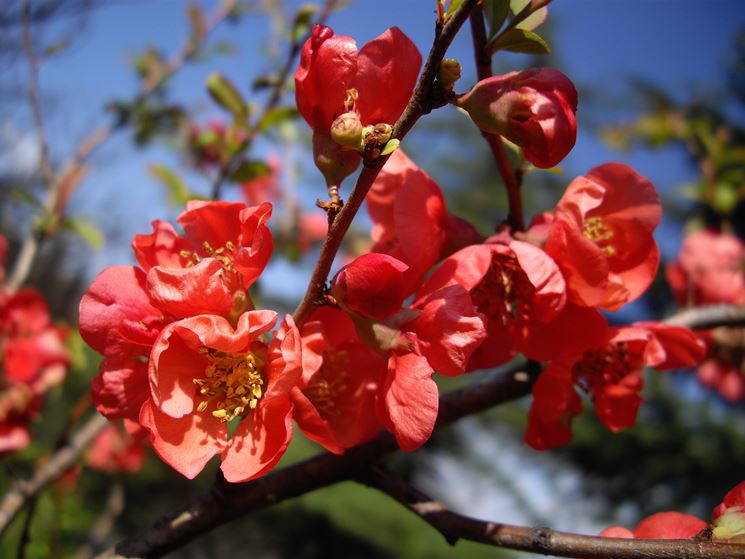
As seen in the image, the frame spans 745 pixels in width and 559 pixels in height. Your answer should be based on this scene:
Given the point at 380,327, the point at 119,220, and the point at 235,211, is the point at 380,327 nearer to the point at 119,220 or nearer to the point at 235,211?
the point at 235,211

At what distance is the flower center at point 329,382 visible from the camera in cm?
63

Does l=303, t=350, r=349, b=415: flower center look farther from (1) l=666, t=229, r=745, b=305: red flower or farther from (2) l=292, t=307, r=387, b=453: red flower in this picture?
(1) l=666, t=229, r=745, b=305: red flower

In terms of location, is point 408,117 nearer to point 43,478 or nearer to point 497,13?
point 497,13

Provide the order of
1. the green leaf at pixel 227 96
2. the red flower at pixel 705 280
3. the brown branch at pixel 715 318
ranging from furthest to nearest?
the red flower at pixel 705 280
the green leaf at pixel 227 96
the brown branch at pixel 715 318

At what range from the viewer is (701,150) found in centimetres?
207

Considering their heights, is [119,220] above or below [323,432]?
below

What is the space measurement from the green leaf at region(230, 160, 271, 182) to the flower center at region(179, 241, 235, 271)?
59cm

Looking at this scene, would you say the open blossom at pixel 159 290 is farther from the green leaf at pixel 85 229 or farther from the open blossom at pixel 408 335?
the green leaf at pixel 85 229

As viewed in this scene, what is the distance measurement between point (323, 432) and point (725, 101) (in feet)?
16.1

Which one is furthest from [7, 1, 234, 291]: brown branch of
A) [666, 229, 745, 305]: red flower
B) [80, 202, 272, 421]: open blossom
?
[666, 229, 745, 305]: red flower

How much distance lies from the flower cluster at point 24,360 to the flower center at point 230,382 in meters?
0.74

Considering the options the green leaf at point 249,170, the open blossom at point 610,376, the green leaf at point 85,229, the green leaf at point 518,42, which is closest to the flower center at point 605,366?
the open blossom at point 610,376

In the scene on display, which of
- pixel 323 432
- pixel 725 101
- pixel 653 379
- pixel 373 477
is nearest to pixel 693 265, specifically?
pixel 373 477

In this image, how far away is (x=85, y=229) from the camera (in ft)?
5.26
